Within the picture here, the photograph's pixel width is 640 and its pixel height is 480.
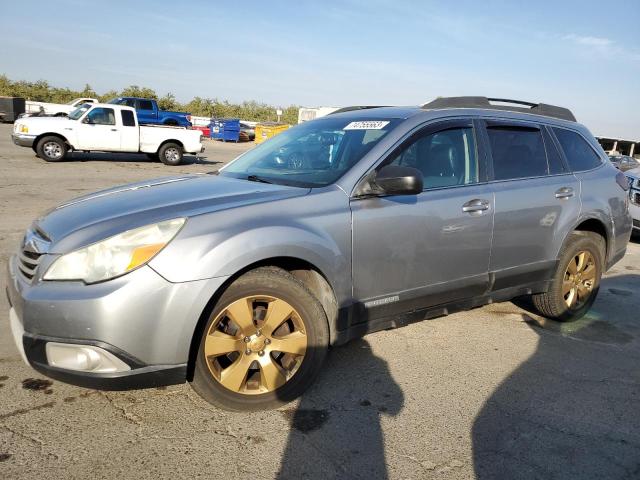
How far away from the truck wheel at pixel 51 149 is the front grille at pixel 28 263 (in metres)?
14.0

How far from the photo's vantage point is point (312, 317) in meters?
2.89

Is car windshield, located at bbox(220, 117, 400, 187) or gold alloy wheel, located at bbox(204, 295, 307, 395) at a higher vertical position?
car windshield, located at bbox(220, 117, 400, 187)

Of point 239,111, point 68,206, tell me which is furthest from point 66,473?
point 239,111

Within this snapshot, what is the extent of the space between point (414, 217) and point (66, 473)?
7.51ft

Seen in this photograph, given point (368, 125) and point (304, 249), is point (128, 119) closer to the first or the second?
point (368, 125)

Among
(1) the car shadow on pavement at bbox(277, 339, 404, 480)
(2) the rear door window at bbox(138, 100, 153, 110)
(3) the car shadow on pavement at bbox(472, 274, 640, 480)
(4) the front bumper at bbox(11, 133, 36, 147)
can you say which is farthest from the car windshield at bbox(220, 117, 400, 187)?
(2) the rear door window at bbox(138, 100, 153, 110)

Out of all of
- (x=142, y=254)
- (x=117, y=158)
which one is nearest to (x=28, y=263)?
(x=142, y=254)

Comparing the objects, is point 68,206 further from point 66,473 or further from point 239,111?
point 239,111

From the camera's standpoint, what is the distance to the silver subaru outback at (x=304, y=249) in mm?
2439

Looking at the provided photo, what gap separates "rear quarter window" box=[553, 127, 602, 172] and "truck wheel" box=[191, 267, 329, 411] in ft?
9.22

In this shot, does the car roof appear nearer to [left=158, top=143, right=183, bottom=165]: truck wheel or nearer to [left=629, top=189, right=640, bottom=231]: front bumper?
[left=629, top=189, right=640, bottom=231]: front bumper

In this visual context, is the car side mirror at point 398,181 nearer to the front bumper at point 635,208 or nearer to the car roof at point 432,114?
the car roof at point 432,114

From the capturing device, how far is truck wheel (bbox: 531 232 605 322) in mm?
4293

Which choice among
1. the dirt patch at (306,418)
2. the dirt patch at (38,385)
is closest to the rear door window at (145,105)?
the dirt patch at (38,385)
